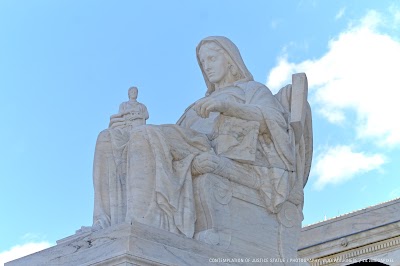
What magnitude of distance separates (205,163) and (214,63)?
Answer: 1841mm

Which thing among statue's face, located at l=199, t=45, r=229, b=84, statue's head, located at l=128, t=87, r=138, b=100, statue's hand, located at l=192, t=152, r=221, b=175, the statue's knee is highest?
statue's face, located at l=199, t=45, r=229, b=84

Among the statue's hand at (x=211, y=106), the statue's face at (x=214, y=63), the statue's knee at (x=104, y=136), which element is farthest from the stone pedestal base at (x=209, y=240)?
the statue's face at (x=214, y=63)

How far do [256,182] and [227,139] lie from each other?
1.73 feet

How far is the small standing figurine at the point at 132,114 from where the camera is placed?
9852 mm

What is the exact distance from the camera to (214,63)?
10.2m

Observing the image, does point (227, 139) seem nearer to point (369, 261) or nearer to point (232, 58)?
point (232, 58)

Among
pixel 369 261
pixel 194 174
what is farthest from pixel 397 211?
pixel 194 174

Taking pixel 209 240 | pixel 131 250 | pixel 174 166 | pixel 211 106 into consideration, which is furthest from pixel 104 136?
pixel 131 250

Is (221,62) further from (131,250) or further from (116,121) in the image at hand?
(131,250)

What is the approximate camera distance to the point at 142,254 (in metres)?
7.59

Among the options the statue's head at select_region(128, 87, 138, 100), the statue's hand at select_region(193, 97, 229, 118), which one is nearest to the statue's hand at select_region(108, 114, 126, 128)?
the statue's head at select_region(128, 87, 138, 100)

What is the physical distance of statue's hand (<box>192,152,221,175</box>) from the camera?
28.7ft

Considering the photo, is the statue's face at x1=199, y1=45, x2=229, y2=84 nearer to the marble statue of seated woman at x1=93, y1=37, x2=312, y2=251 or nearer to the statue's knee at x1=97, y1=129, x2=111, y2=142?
the marble statue of seated woman at x1=93, y1=37, x2=312, y2=251

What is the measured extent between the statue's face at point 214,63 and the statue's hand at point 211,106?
1.13 m
